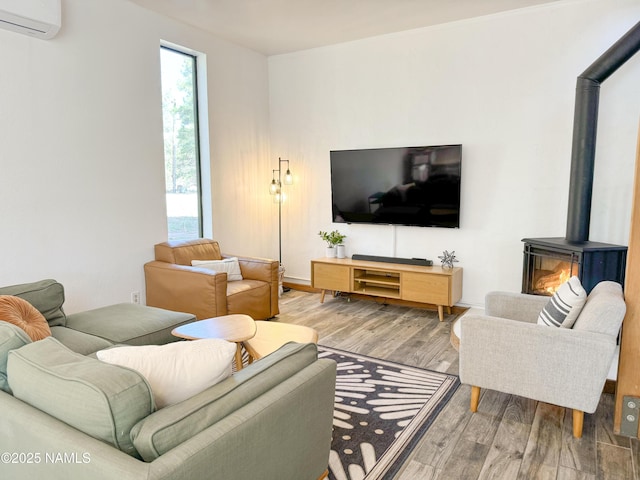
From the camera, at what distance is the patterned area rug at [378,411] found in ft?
7.17

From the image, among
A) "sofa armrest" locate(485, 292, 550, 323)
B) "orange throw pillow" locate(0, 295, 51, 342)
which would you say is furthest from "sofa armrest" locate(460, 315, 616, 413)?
"orange throw pillow" locate(0, 295, 51, 342)

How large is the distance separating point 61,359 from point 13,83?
2.88 metres

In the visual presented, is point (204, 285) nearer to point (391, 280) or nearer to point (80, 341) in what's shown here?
point (80, 341)

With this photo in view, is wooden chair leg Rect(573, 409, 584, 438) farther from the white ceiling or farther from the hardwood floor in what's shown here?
the white ceiling

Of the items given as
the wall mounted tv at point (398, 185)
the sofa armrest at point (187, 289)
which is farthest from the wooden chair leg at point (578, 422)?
the sofa armrest at point (187, 289)

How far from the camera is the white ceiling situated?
4027 millimetres

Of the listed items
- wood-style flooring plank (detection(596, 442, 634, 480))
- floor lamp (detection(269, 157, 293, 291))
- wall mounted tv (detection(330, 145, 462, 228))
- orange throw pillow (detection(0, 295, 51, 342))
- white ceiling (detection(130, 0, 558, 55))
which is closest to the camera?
wood-style flooring plank (detection(596, 442, 634, 480))

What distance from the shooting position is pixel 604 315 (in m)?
2.25

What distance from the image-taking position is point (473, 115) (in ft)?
14.8

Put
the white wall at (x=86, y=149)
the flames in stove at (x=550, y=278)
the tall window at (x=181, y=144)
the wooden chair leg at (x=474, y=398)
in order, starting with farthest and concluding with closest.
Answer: the tall window at (x=181, y=144), the flames in stove at (x=550, y=278), the white wall at (x=86, y=149), the wooden chair leg at (x=474, y=398)

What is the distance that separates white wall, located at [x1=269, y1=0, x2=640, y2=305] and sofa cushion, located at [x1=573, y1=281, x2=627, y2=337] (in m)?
1.91

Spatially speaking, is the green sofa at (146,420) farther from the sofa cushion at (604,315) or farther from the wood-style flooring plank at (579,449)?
the sofa cushion at (604,315)

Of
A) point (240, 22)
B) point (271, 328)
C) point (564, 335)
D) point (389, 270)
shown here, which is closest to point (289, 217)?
point (389, 270)

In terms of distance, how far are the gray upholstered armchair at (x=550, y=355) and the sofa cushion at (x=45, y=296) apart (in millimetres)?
2566
